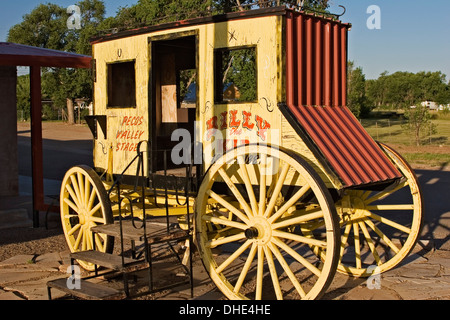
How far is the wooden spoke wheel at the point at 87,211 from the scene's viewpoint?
6.39 m

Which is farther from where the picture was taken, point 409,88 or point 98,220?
point 409,88

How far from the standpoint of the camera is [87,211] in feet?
22.2

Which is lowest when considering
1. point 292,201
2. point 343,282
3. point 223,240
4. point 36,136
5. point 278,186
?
point 343,282

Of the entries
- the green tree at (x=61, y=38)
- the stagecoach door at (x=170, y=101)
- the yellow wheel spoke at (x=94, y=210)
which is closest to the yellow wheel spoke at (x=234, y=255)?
the yellow wheel spoke at (x=94, y=210)

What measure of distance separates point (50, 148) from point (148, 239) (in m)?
21.7

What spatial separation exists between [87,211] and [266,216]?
106 inches

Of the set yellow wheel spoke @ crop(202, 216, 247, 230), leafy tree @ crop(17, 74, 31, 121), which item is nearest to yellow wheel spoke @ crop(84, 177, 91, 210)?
yellow wheel spoke @ crop(202, 216, 247, 230)

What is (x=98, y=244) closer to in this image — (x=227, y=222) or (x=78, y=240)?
(x=78, y=240)

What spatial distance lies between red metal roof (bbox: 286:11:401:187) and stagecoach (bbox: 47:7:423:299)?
0.02 m

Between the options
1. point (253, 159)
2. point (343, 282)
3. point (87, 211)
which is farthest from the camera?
point (87, 211)

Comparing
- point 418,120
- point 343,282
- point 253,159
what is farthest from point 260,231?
point 418,120

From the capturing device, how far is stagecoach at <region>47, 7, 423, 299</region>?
517 cm

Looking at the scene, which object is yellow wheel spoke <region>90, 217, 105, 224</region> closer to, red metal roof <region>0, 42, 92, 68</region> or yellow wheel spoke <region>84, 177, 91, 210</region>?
yellow wheel spoke <region>84, 177, 91, 210</region>
